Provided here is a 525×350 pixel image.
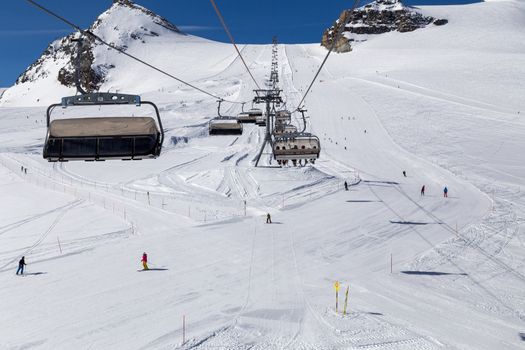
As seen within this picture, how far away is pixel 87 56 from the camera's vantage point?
440 ft

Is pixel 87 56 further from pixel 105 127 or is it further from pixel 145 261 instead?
pixel 105 127

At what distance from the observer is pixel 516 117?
53.1 metres

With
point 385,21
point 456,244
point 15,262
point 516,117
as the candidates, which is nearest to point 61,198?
point 15,262

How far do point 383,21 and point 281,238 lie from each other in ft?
459

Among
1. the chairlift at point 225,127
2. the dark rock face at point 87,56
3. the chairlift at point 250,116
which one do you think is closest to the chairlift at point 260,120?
the chairlift at point 250,116

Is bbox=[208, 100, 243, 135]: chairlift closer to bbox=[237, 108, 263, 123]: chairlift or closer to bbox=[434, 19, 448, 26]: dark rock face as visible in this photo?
bbox=[237, 108, 263, 123]: chairlift

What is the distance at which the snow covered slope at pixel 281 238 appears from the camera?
11734mm

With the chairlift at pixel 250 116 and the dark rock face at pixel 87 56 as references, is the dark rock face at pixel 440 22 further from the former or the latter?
the chairlift at pixel 250 116

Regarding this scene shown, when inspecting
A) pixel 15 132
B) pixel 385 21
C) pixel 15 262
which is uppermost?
pixel 385 21

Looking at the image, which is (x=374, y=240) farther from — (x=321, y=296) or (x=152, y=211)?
(x=152, y=211)

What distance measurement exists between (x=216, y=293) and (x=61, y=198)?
2041 cm

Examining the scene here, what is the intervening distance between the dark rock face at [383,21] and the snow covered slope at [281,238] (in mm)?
86707

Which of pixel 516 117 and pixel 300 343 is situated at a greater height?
pixel 516 117

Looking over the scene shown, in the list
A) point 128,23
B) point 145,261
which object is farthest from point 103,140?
point 128,23
